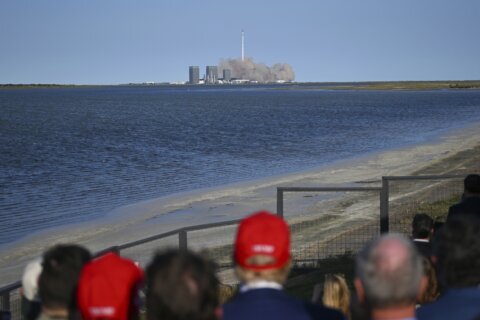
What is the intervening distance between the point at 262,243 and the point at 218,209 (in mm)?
19528

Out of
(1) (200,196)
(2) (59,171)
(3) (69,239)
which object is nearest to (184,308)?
(3) (69,239)

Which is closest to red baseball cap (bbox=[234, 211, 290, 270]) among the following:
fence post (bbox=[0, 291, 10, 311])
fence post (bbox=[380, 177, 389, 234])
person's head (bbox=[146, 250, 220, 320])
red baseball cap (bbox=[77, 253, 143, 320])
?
person's head (bbox=[146, 250, 220, 320])

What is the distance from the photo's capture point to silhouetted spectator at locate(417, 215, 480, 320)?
4.06m

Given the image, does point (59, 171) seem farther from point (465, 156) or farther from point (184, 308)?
point (184, 308)

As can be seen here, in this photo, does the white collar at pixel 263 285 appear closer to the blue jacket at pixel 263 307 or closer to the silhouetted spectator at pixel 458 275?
the blue jacket at pixel 263 307

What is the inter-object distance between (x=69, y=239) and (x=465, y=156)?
2126 centimetres

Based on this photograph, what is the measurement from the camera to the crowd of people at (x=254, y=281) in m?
3.48

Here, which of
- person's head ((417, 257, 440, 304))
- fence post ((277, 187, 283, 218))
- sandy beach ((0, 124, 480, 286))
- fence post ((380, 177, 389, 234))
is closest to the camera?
person's head ((417, 257, 440, 304))

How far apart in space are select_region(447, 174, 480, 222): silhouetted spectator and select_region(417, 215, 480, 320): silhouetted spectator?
2704 mm

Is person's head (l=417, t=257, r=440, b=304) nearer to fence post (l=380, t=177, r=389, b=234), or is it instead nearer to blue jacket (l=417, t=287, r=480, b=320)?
blue jacket (l=417, t=287, r=480, b=320)

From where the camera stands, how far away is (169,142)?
189ft

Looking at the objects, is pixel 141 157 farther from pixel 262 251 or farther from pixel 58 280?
pixel 262 251

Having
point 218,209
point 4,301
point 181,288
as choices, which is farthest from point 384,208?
point 218,209

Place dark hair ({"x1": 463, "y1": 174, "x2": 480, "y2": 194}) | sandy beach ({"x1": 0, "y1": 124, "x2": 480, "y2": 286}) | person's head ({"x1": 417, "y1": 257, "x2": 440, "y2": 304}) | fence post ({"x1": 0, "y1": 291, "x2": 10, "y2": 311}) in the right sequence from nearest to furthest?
person's head ({"x1": 417, "y1": 257, "x2": 440, "y2": 304}), dark hair ({"x1": 463, "y1": 174, "x2": 480, "y2": 194}), fence post ({"x1": 0, "y1": 291, "x2": 10, "y2": 311}), sandy beach ({"x1": 0, "y1": 124, "x2": 480, "y2": 286})
